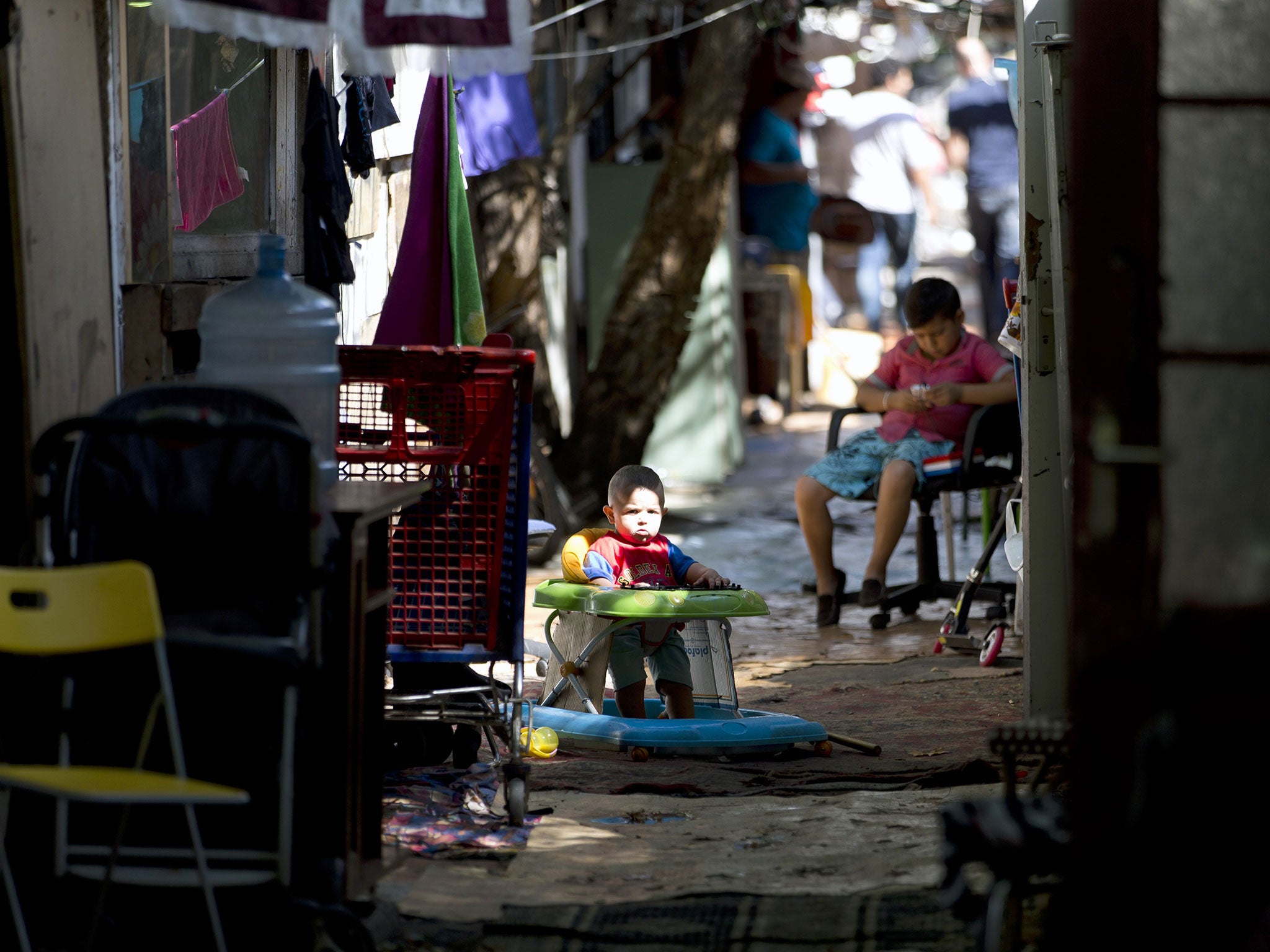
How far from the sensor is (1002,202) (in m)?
14.6

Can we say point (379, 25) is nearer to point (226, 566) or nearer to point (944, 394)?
point (226, 566)

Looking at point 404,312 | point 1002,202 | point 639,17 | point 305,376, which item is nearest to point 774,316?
point 1002,202

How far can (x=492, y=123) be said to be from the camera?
8.81 meters

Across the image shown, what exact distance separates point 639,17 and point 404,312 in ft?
24.6

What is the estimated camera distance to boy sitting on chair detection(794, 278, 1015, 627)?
797cm

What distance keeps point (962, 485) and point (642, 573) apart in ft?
8.20

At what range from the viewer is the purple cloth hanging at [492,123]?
877 cm

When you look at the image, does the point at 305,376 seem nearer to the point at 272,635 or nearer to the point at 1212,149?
the point at 272,635

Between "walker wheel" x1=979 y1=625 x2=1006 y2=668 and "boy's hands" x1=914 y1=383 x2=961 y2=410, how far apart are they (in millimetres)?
1307

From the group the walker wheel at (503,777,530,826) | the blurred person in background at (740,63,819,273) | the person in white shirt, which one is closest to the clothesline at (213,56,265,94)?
the walker wheel at (503,777,530,826)

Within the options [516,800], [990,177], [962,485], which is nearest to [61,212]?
[516,800]

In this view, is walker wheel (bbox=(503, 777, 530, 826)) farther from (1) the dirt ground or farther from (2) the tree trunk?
(2) the tree trunk

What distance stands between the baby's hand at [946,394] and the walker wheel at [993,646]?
1.31 metres

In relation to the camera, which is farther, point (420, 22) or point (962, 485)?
point (962, 485)
